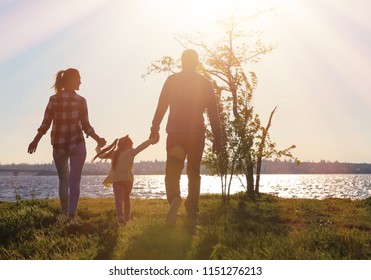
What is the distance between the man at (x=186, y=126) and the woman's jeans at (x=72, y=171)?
4.91 ft

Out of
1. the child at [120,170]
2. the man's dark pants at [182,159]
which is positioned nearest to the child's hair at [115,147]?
the child at [120,170]

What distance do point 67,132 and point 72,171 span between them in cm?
70

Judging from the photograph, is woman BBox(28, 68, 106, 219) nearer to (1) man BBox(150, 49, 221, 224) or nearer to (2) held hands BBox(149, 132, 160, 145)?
(2) held hands BBox(149, 132, 160, 145)

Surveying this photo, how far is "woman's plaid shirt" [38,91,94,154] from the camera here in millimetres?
8791

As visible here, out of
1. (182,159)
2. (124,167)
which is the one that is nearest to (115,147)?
(124,167)

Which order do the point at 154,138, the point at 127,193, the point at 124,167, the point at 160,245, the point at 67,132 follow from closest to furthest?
the point at 160,245, the point at 154,138, the point at 67,132, the point at 124,167, the point at 127,193

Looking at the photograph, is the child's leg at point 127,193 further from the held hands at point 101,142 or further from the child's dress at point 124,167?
the held hands at point 101,142

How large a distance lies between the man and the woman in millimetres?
1566

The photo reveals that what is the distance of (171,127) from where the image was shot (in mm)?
7969

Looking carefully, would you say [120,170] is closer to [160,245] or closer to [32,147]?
[32,147]

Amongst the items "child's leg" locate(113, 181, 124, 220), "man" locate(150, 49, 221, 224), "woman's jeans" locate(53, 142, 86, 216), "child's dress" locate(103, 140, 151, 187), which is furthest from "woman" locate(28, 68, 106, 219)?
"man" locate(150, 49, 221, 224)

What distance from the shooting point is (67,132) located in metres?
8.84

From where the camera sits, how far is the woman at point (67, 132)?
8.80m
